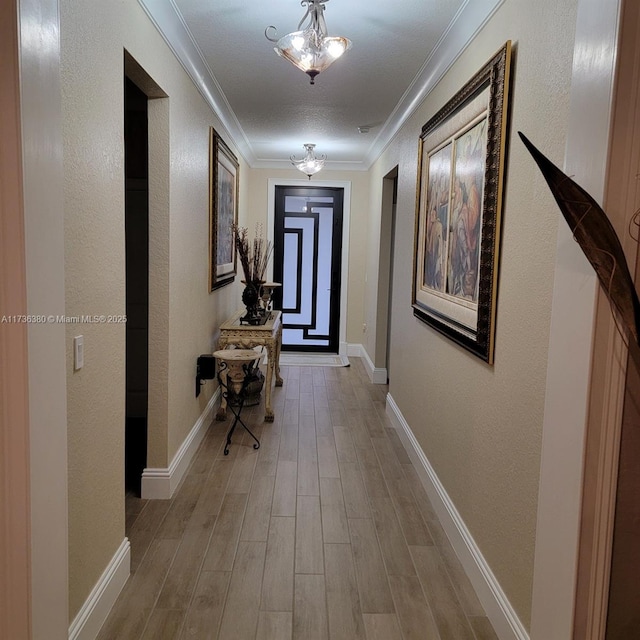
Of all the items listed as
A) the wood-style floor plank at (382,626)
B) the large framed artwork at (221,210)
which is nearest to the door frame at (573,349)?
the wood-style floor plank at (382,626)

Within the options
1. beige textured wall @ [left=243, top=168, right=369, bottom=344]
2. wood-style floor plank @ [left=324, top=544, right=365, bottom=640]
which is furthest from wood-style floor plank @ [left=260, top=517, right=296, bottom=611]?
beige textured wall @ [left=243, top=168, right=369, bottom=344]

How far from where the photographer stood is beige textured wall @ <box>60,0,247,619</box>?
172cm

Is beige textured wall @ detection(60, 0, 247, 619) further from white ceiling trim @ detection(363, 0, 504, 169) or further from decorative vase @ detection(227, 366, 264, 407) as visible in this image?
decorative vase @ detection(227, 366, 264, 407)

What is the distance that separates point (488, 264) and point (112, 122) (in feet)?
5.16

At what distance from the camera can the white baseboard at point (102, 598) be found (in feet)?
5.99

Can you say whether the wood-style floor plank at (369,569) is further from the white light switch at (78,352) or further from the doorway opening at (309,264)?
the doorway opening at (309,264)

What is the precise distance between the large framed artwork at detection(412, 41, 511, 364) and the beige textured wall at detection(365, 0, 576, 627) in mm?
72

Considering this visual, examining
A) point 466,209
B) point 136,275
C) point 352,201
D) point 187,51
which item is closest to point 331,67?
point 187,51

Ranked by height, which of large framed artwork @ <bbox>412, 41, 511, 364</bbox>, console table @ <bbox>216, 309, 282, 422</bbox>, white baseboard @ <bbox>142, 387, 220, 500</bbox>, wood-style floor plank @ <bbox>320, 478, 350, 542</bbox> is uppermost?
large framed artwork @ <bbox>412, 41, 511, 364</bbox>

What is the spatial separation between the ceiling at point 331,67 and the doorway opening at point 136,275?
1.74 ft

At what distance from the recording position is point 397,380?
4375 mm

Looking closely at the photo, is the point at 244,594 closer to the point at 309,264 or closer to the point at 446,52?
the point at 446,52

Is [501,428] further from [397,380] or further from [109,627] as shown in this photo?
[397,380]

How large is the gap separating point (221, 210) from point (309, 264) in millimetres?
2915
